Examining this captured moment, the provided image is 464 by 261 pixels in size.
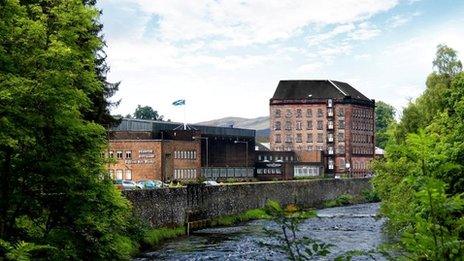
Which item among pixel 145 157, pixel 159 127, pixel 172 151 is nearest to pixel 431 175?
pixel 145 157

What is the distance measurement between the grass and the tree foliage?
726 inches

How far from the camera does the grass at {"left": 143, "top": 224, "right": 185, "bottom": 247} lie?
162ft

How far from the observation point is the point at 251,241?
34562 mm

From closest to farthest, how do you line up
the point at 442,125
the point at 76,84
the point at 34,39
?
the point at 34,39
the point at 76,84
the point at 442,125

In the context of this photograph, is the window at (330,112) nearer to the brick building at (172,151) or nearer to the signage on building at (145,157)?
the brick building at (172,151)

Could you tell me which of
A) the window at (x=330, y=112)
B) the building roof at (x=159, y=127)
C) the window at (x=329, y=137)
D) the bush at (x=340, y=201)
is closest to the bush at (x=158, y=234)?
the building roof at (x=159, y=127)

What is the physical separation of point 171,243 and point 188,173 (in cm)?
5537

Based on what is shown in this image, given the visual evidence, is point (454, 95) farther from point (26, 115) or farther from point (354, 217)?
point (354, 217)

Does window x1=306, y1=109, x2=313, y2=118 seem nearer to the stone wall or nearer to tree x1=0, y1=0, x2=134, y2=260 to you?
the stone wall

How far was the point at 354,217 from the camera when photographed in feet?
251

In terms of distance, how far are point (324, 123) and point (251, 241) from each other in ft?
388

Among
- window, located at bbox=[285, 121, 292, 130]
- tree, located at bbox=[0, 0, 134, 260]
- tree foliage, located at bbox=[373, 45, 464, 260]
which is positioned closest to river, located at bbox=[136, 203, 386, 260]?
tree foliage, located at bbox=[373, 45, 464, 260]

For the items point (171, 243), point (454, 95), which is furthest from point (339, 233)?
point (454, 95)

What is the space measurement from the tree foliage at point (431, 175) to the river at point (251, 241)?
5111mm
